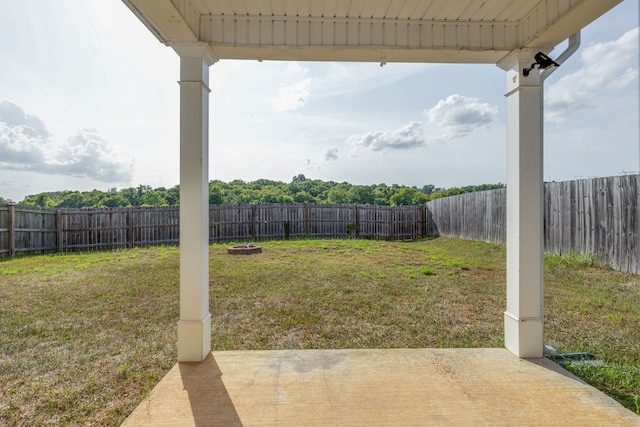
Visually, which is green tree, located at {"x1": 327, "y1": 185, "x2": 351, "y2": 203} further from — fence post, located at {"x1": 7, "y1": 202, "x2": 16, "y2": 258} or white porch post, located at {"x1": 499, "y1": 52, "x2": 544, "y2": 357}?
white porch post, located at {"x1": 499, "y1": 52, "x2": 544, "y2": 357}

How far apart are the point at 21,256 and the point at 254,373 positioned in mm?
8897

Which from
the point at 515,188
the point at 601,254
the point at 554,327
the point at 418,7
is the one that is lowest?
the point at 554,327

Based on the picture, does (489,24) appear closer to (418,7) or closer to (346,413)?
(418,7)

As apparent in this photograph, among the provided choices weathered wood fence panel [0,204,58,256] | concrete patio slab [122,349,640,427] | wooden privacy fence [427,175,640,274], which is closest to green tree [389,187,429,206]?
wooden privacy fence [427,175,640,274]

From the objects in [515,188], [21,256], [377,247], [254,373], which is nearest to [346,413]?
[254,373]

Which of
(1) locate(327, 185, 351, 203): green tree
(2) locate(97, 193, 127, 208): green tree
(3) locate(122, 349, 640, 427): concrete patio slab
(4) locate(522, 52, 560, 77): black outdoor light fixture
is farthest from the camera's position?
(1) locate(327, 185, 351, 203): green tree

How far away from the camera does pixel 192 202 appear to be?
229cm

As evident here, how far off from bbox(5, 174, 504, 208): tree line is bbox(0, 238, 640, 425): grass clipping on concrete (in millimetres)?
5100

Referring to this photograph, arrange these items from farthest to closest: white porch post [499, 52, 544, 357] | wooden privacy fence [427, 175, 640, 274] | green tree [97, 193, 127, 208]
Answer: green tree [97, 193, 127, 208] < wooden privacy fence [427, 175, 640, 274] < white porch post [499, 52, 544, 357]

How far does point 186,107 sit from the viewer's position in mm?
2283

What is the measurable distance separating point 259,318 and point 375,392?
6.11 feet

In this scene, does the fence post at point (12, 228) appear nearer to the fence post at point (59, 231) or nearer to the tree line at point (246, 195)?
the tree line at point (246, 195)

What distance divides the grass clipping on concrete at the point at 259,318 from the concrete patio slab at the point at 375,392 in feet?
0.95

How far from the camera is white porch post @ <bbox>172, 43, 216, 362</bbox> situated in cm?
227
